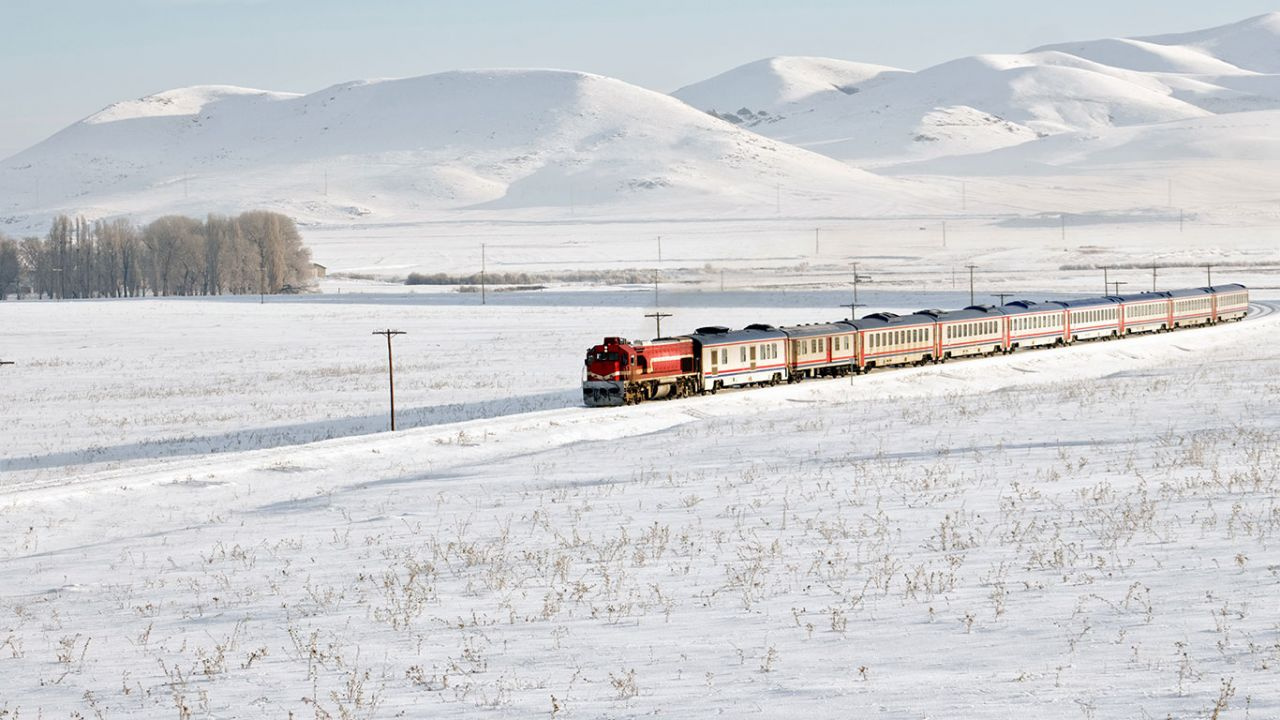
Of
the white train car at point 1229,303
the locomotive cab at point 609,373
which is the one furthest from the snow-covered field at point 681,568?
the white train car at point 1229,303

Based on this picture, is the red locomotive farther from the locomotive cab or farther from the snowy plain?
the snowy plain

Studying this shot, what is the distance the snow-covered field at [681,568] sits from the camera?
1341 centimetres

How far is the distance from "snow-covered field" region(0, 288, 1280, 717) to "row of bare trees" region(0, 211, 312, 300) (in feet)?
498

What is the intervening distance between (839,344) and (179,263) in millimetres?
153487

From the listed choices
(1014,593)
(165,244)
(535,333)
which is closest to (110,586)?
(1014,593)

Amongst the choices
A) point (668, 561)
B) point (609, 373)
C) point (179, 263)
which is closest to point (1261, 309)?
point (609, 373)

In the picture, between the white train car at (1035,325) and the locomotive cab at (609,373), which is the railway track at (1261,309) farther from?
the locomotive cab at (609,373)

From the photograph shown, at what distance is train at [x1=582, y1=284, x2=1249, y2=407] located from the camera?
5106cm

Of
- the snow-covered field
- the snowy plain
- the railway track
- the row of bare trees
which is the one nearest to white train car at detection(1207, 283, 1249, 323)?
the railway track

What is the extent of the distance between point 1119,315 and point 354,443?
57.2 metres

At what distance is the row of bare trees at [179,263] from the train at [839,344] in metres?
134

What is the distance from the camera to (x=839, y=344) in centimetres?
6091

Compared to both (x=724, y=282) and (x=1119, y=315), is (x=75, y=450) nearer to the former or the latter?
(x=1119, y=315)

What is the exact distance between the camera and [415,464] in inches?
1470
